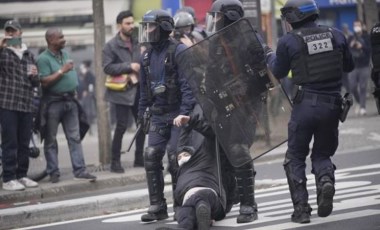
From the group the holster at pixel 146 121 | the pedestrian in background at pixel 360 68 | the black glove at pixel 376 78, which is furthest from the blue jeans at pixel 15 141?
the pedestrian in background at pixel 360 68

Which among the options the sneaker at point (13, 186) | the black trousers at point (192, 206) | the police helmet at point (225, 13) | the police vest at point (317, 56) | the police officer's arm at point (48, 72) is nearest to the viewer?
the black trousers at point (192, 206)

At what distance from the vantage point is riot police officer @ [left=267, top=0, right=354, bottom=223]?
27.6 feet

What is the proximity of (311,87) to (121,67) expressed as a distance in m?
4.93

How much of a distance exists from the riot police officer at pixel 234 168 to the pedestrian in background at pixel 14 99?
354cm

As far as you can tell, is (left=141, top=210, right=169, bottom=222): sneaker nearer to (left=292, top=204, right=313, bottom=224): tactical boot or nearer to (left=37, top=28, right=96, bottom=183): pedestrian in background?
(left=292, top=204, right=313, bottom=224): tactical boot

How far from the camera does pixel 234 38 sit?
853 cm

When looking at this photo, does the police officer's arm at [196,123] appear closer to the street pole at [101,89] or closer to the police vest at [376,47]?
the police vest at [376,47]

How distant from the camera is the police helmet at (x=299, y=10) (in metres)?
8.45

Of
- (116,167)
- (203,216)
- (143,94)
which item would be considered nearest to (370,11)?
(116,167)

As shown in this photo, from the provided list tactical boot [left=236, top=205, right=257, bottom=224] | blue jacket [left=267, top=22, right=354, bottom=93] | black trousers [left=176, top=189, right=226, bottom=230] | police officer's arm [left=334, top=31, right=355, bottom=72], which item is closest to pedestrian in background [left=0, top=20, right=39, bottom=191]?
tactical boot [left=236, top=205, right=257, bottom=224]

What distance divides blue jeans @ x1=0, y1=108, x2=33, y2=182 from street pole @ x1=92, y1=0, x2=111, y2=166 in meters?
1.78

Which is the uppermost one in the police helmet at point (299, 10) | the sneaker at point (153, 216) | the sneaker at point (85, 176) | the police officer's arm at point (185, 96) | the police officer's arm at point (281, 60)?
the police helmet at point (299, 10)

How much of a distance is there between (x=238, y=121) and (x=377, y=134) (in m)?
7.61

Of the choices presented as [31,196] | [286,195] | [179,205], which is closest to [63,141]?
[31,196]
